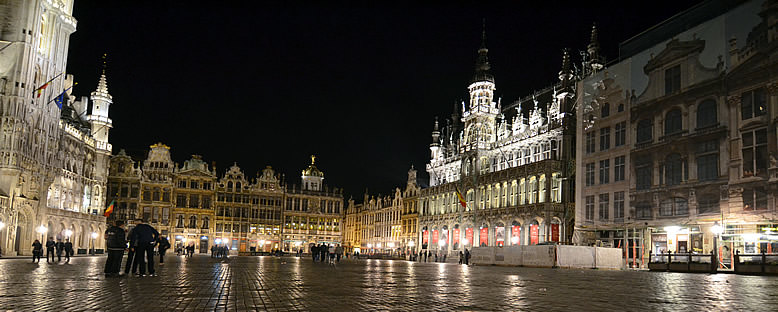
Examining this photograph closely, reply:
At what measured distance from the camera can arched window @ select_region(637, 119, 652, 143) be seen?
46.6 m

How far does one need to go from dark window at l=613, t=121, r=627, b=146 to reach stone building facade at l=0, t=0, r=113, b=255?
4544cm

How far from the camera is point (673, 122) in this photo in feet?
144

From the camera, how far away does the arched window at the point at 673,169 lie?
4266cm

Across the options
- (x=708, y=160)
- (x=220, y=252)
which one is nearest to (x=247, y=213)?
(x=220, y=252)

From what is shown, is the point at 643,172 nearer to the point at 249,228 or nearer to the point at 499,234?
the point at 499,234

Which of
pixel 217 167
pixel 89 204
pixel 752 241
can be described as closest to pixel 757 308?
pixel 752 241

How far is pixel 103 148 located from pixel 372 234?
4846cm

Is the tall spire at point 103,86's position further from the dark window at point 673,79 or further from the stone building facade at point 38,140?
the dark window at point 673,79

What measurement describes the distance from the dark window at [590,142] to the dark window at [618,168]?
12.2 ft

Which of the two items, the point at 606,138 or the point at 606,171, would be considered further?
the point at 606,138

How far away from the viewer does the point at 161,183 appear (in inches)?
3767

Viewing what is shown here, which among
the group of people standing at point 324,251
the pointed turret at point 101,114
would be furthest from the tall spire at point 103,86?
the group of people standing at point 324,251

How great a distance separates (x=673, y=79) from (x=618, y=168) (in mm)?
8457

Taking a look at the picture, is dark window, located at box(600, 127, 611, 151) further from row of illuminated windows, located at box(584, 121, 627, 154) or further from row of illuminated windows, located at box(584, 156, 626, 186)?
row of illuminated windows, located at box(584, 156, 626, 186)
